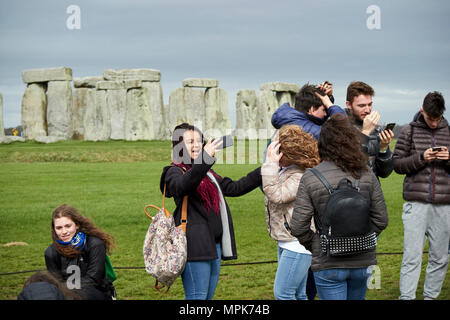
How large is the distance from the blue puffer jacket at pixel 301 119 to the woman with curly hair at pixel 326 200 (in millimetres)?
895

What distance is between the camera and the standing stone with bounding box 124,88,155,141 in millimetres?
27797

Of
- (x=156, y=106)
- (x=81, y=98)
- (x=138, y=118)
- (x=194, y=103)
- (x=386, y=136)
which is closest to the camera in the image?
(x=386, y=136)

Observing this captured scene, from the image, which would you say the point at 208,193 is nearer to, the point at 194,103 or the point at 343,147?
the point at 343,147

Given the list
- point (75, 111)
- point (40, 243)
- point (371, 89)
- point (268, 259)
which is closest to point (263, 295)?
point (268, 259)

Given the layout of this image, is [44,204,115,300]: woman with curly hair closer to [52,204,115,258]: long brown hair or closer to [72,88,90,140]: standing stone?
[52,204,115,258]: long brown hair

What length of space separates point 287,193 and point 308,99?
0.97m

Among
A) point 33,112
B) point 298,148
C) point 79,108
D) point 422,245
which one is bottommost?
point 422,245

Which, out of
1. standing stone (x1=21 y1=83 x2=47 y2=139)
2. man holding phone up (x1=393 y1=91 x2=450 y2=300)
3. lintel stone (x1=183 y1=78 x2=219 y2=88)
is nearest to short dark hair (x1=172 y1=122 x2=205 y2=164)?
man holding phone up (x1=393 y1=91 x2=450 y2=300)

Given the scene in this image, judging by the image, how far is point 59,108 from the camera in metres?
29.1

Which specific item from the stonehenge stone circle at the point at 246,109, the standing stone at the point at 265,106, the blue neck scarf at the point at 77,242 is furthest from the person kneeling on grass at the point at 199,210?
the stonehenge stone circle at the point at 246,109

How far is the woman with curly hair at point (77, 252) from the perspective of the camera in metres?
3.75

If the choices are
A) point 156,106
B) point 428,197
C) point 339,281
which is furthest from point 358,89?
point 156,106

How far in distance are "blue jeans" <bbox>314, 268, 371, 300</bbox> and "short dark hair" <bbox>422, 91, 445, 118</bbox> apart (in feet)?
7.13

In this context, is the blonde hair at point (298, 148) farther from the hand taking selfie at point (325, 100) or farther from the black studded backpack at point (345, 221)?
the black studded backpack at point (345, 221)
